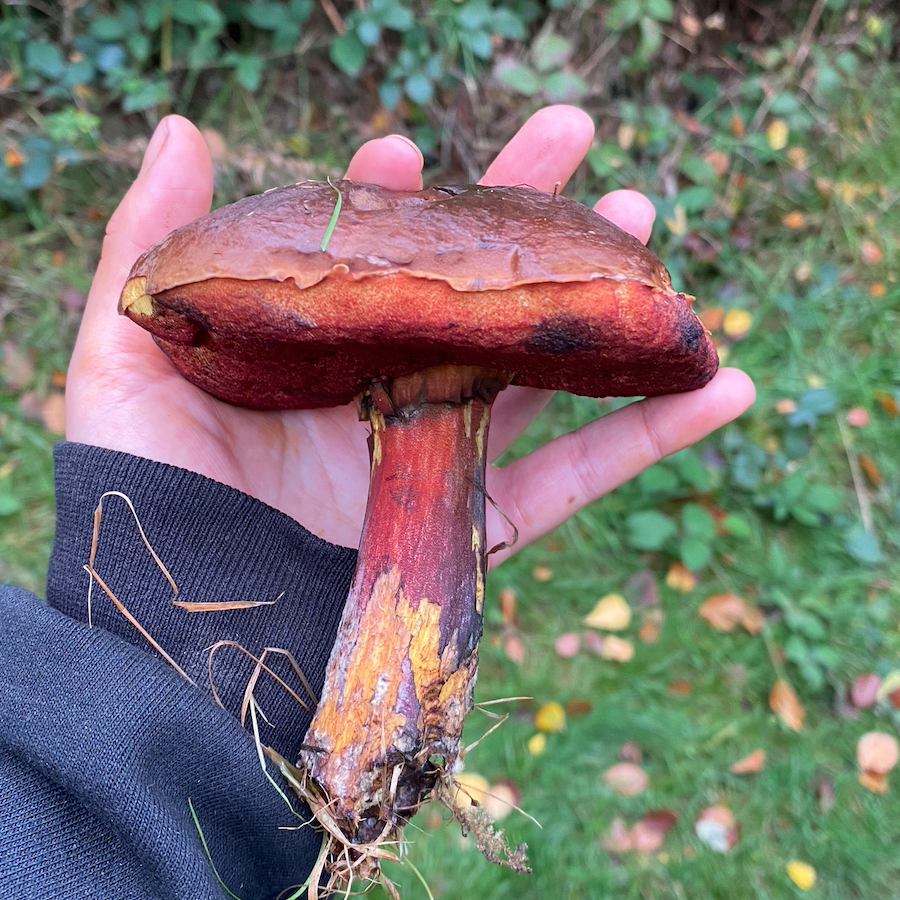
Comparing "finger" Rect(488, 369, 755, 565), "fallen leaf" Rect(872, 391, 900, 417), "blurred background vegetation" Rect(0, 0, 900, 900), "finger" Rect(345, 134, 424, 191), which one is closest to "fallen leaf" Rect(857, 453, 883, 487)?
"blurred background vegetation" Rect(0, 0, 900, 900)

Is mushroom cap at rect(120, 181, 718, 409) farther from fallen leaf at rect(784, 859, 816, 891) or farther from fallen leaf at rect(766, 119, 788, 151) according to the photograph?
fallen leaf at rect(766, 119, 788, 151)

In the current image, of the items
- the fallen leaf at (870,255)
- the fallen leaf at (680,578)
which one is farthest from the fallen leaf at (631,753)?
the fallen leaf at (870,255)

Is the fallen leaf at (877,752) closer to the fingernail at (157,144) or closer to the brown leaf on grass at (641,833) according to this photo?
the brown leaf on grass at (641,833)

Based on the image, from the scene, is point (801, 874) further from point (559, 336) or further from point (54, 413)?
point (54, 413)

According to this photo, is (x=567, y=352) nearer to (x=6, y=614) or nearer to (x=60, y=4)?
(x=6, y=614)

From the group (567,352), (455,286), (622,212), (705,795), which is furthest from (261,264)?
(705,795)
